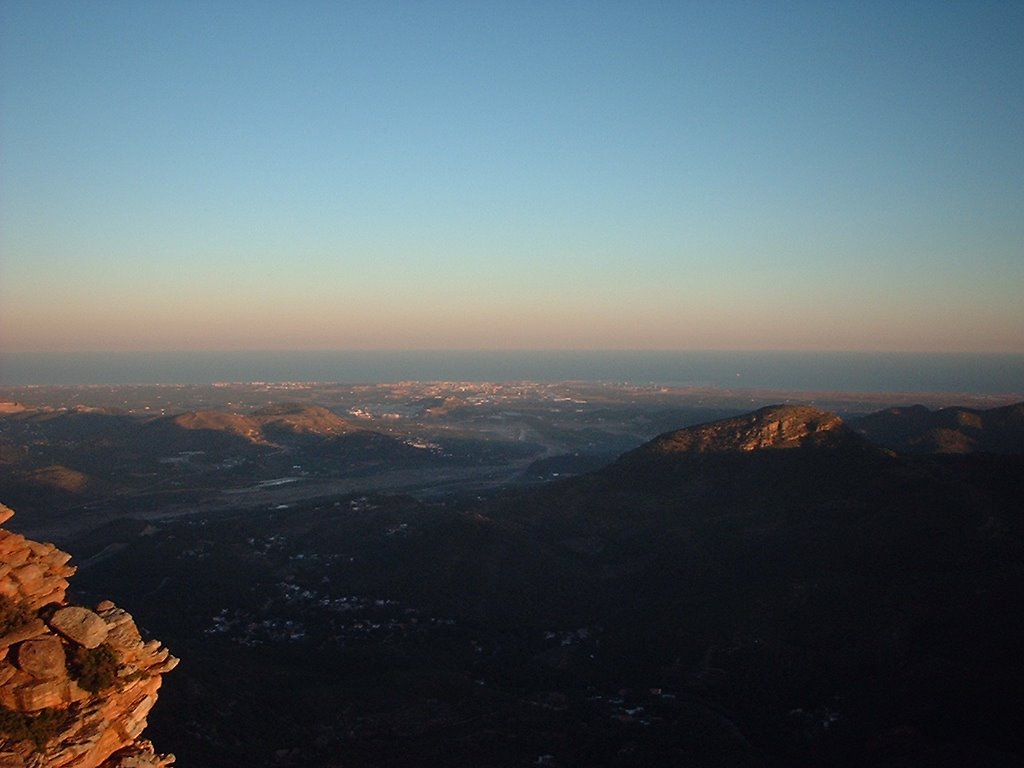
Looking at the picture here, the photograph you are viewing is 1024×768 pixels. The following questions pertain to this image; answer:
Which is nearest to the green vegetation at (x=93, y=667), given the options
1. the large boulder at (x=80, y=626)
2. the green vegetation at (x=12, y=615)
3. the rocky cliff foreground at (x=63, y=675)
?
the rocky cliff foreground at (x=63, y=675)

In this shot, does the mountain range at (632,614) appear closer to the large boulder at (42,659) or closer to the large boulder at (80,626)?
the large boulder at (80,626)

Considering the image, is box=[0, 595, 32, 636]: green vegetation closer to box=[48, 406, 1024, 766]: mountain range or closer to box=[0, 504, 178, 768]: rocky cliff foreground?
box=[0, 504, 178, 768]: rocky cliff foreground

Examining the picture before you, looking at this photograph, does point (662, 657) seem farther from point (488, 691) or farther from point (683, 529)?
point (683, 529)

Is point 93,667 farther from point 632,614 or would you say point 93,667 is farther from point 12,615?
point 632,614

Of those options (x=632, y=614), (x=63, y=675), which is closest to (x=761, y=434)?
(x=632, y=614)

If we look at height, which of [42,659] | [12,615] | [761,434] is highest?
[12,615]
